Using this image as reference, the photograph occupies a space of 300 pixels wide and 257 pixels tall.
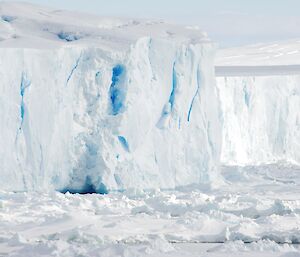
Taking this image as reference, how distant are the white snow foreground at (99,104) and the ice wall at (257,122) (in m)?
4.89

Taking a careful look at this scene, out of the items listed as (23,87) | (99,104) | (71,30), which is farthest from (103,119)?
→ (71,30)

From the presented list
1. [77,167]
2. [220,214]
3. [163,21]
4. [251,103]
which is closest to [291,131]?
[251,103]

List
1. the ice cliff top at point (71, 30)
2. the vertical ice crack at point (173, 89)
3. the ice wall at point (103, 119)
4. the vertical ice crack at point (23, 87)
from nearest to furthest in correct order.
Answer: the ice wall at point (103, 119), the vertical ice crack at point (23, 87), the ice cliff top at point (71, 30), the vertical ice crack at point (173, 89)

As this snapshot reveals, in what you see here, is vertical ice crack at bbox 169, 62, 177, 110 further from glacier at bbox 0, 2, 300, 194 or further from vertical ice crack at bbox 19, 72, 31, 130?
vertical ice crack at bbox 19, 72, 31, 130

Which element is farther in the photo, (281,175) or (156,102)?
(281,175)

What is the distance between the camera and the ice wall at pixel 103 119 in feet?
49.3

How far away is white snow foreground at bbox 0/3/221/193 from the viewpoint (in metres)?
15.1

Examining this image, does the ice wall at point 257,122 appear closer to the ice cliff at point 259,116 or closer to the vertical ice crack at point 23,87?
the ice cliff at point 259,116

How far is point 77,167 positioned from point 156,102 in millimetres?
1777

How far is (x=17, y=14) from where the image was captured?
16406 millimetres

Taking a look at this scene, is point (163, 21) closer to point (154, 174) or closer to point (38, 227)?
point (154, 174)

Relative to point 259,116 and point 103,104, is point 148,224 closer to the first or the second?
point 103,104

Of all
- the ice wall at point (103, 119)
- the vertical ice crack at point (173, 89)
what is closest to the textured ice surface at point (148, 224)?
the ice wall at point (103, 119)

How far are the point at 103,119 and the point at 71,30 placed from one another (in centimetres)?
153
